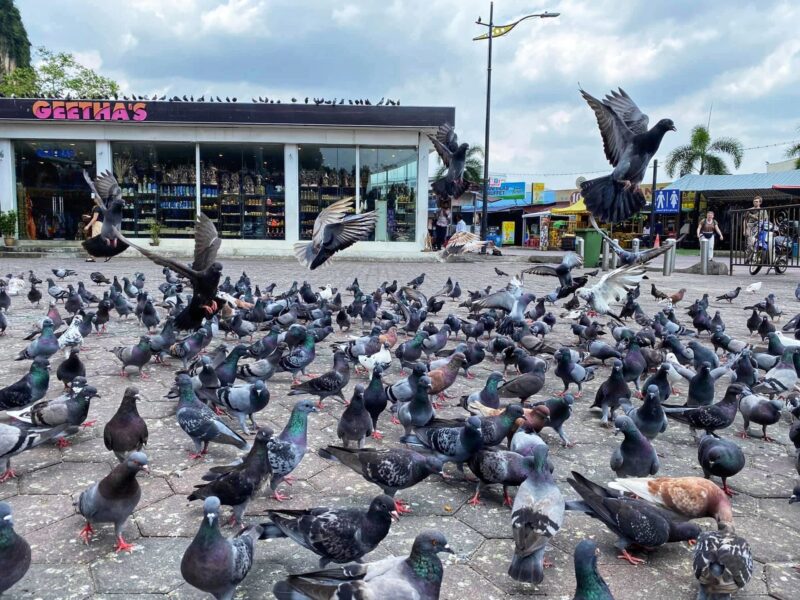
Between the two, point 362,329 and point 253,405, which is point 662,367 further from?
point 362,329

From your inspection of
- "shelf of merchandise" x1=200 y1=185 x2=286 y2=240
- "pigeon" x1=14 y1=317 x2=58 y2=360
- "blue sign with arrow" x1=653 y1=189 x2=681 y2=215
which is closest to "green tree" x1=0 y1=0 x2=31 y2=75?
"shelf of merchandise" x1=200 y1=185 x2=286 y2=240

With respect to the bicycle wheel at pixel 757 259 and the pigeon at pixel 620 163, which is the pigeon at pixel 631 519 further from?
the bicycle wheel at pixel 757 259

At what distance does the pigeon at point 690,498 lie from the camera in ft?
9.75

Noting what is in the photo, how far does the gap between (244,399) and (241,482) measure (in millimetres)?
1480

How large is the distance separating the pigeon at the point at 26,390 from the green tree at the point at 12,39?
155 feet

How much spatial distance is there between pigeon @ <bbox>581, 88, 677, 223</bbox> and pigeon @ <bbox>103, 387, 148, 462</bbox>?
6.05 m

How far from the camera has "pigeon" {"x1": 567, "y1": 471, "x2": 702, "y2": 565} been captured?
2.78 metres

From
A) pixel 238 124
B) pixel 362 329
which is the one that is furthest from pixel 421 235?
pixel 362 329

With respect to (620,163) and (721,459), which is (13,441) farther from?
(620,163)

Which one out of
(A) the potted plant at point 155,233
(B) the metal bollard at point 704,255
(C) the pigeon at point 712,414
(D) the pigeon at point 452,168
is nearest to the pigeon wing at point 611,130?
(D) the pigeon at point 452,168

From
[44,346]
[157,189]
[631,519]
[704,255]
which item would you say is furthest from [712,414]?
[157,189]

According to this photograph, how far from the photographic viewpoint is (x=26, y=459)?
3900 mm

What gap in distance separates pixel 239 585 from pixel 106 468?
5.63 ft

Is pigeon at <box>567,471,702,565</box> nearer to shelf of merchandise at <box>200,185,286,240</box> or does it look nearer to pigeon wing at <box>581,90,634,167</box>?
pigeon wing at <box>581,90,634,167</box>
